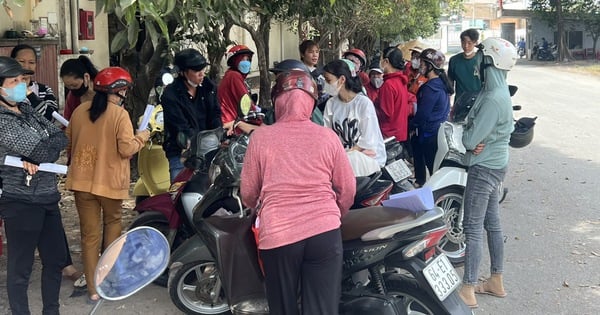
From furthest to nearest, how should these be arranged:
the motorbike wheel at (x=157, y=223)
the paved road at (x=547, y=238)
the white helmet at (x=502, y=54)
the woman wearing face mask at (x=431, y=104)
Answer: the woman wearing face mask at (x=431, y=104) < the motorbike wheel at (x=157, y=223) < the paved road at (x=547, y=238) < the white helmet at (x=502, y=54)

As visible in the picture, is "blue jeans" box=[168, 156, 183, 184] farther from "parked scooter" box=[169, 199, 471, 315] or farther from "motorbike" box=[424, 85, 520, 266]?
"motorbike" box=[424, 85, 520, 266]

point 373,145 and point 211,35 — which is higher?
point 211,35

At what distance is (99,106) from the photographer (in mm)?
4504

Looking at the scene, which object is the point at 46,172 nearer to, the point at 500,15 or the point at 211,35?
the point at 211,35

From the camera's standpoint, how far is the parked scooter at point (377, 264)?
11.5 ft

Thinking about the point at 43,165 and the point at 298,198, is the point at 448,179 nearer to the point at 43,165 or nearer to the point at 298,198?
the point at 298,198

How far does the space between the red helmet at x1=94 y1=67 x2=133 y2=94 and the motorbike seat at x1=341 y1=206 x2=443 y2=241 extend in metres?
1.89

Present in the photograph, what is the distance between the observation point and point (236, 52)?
662 cm

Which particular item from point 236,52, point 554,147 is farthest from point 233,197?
point 554,147

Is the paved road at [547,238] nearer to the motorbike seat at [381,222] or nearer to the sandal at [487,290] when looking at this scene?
the sandal at [487,290]

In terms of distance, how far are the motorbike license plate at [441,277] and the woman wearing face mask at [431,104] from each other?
3498mm

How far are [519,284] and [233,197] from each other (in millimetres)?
2452

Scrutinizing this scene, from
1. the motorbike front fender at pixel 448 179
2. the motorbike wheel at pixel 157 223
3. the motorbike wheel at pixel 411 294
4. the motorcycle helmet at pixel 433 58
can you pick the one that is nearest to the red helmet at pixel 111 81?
the motorbike wheel at pixel 157 223

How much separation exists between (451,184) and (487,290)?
3.12ft
